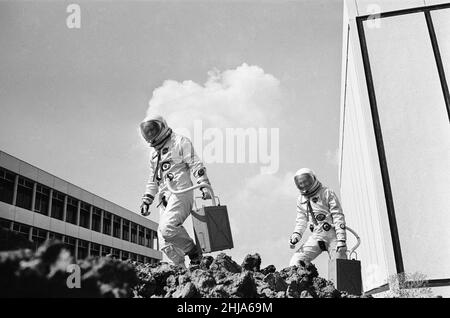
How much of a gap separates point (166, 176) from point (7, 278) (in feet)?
5.99

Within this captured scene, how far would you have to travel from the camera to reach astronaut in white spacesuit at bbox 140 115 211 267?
3953 mm

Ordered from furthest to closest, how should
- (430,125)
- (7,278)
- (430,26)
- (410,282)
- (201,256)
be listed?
(430,26) → (430,125) → (410,282) → (201,256) → (7,278)

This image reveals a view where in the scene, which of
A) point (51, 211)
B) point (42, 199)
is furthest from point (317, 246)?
point (42, 199)

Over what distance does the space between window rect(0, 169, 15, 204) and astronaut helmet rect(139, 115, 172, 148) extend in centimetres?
610

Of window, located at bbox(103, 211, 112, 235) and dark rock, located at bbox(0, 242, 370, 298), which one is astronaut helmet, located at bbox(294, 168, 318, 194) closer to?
dark rock, located at bbox(0, 242, 370, 298)

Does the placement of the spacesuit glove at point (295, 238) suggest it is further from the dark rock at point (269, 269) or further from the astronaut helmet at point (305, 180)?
the dark rock at point (269, 269)

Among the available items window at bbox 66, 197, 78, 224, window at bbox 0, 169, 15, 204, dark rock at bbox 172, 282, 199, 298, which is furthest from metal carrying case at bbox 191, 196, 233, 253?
window at bbox 0, 169, 15, 204

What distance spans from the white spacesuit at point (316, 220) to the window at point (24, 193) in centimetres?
663

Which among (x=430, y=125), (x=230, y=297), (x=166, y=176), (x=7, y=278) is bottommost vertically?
(x=230, y=297)

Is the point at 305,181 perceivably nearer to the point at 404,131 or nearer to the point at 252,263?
the point at 252,263

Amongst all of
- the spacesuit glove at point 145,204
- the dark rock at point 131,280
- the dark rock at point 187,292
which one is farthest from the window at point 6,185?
the dark rock at point 187,292

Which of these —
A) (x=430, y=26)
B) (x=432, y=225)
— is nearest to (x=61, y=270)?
(x=432, y=225)

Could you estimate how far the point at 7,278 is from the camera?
8.84 feet

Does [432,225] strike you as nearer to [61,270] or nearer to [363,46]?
[363,46]
